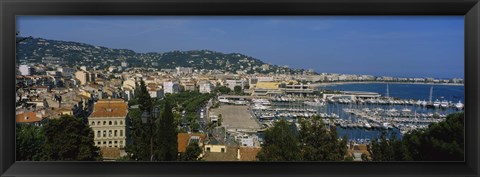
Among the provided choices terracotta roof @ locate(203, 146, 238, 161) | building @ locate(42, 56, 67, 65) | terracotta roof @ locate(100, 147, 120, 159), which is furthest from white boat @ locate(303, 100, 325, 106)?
building @ locate(42, 56, 67, 65)

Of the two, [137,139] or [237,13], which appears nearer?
[237,13]

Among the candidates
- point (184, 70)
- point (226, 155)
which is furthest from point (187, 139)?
point (184, 70)

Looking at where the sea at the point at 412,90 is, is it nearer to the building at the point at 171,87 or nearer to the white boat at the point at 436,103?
the white boat at the point at 436,103

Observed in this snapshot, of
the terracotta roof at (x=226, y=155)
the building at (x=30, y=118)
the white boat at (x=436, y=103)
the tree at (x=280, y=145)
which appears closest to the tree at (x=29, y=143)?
the building at (x=30, y=118)

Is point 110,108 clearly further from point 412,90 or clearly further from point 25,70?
point 412,90

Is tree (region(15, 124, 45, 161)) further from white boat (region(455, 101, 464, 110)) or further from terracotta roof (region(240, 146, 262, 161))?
white boat (region(455, 101, 464, 110))

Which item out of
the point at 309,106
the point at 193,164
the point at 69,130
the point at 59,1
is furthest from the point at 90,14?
the point at 309,106

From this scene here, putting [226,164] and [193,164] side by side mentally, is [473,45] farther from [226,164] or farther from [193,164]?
[193,164]
